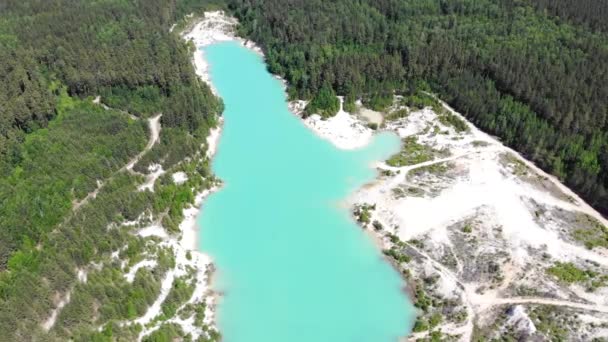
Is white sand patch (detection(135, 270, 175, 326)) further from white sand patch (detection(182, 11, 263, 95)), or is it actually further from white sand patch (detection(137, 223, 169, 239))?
white sand patch (detection(182, 11, 263, 95))

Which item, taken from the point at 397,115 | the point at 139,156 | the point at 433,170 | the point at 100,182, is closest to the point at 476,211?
the point at 433,170

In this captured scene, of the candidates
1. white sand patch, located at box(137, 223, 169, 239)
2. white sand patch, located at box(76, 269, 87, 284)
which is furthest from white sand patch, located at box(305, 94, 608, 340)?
white sand patch, located at box(76, 269, 87, 284)

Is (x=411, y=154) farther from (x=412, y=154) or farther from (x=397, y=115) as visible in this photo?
(x=397, y=115)

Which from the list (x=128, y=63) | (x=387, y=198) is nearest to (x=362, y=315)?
(x=387, y=198)

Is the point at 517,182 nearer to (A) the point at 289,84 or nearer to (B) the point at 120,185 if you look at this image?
(A) the point at 289,84

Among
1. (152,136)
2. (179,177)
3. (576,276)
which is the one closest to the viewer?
(576,276)
